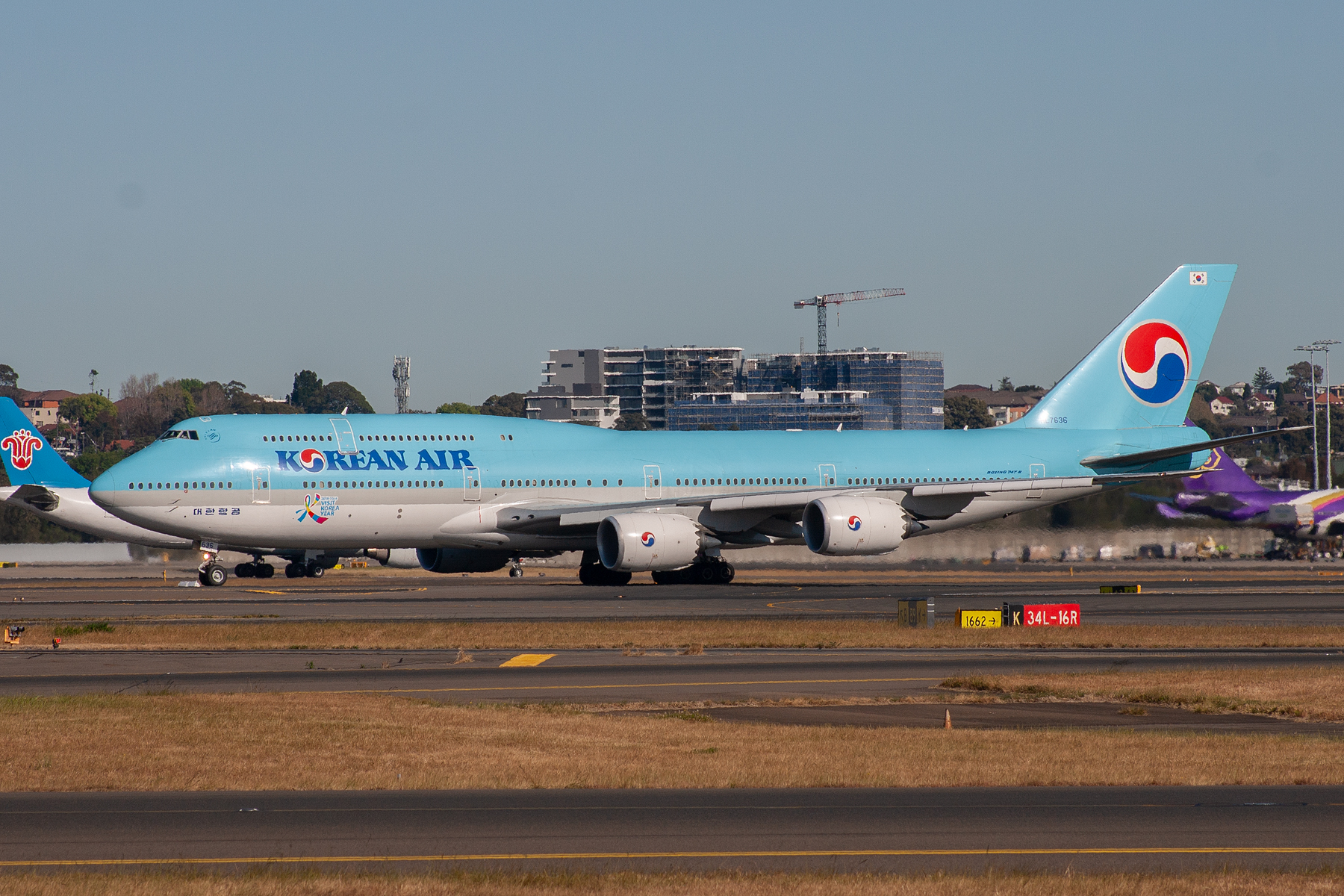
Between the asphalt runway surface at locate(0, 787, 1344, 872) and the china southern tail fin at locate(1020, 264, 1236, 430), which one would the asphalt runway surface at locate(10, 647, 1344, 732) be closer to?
the asphalt runway surface at locate(0, 787, 1344, 872)

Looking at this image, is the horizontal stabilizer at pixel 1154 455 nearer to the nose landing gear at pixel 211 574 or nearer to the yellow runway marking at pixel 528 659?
the yellow runway marking at pixel 528 659

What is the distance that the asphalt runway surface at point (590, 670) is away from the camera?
74.4 ft

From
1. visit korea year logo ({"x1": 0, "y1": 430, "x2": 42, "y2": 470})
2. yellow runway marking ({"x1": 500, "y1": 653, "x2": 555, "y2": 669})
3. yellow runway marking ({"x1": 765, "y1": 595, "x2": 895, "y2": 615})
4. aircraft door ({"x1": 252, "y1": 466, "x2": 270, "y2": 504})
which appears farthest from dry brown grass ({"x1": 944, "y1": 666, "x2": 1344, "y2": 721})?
visit korea year logo ({"x1": 0, "y1": 430, "x2": 42, "y2": 470})

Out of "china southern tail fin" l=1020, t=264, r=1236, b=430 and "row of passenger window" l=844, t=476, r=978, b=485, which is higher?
"china southern tail fin" l=1020, t=264, r=1236, b=430

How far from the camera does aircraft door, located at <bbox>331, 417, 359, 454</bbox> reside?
46.7m

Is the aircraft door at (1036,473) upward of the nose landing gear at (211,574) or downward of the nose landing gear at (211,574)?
upward

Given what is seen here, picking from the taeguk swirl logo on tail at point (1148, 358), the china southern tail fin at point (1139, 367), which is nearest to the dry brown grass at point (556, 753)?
the china southern tail fin at point (1139, 367)

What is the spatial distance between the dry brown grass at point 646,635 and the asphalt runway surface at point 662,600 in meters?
2.14

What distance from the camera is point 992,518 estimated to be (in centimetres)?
5412

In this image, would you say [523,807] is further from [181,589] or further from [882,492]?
[181,589]

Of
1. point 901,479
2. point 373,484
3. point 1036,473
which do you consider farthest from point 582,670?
point 1036,473

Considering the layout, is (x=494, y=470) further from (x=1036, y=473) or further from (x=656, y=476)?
(x=1036, y=473)

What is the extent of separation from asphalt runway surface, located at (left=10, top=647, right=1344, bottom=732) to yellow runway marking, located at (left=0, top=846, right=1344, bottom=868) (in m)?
7.48

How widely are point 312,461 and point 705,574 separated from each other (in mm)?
13538
